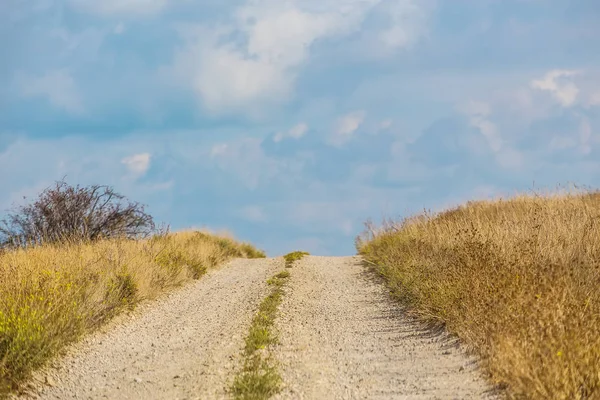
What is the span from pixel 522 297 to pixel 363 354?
303cm

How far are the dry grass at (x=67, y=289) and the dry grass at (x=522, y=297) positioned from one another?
6.53 m

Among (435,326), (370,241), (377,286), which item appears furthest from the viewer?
(370,241)

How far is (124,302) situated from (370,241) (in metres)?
17.1

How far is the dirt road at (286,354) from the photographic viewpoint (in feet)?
30.7

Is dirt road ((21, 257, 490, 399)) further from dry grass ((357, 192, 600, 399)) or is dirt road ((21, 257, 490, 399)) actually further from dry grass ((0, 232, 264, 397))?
dry grass ((357, 192, 600, 399))

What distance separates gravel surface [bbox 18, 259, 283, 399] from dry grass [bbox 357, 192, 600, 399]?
3785 mm

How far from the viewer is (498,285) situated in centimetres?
1063

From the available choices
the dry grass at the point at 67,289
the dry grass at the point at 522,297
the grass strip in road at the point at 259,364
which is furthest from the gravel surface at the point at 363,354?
the dry grass at the point at 67,289

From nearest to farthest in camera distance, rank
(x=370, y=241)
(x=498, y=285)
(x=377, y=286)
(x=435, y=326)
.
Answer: (x=498, y=285) → (x=435, y=326) → (x=377, y=286) → (x=370, y=241)

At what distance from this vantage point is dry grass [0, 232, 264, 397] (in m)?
10.3

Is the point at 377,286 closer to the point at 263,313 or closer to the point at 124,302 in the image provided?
the point at 263,313

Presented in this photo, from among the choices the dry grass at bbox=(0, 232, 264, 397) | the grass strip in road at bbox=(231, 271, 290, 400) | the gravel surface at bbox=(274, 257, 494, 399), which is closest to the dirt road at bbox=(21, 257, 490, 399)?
the gravel surface at bbox=(274, 257, 494, 399)

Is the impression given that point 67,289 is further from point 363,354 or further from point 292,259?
point 292,259

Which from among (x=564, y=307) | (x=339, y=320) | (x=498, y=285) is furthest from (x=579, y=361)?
(x=339, y=320)
